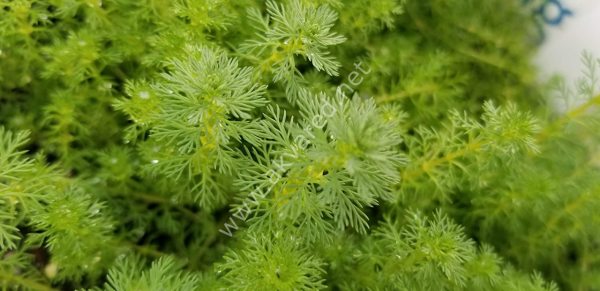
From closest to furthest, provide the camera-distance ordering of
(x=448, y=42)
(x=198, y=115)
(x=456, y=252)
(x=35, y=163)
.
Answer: (x=198, y=115), (x=456, y=252), (x=35, y=163), (x=448, y=42)

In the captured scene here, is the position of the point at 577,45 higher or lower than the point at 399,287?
higher

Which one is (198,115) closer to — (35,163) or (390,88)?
(35,163)

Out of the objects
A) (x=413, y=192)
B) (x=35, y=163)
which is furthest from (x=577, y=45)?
→ (x=35, y=163)

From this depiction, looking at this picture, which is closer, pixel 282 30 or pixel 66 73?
pixel 282 30

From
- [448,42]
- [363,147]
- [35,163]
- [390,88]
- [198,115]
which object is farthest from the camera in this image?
[448,42]

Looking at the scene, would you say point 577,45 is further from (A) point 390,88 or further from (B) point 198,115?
(B) point 198,115

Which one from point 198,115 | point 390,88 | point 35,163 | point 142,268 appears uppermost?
point 198,115

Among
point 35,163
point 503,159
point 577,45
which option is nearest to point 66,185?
point 35,163
